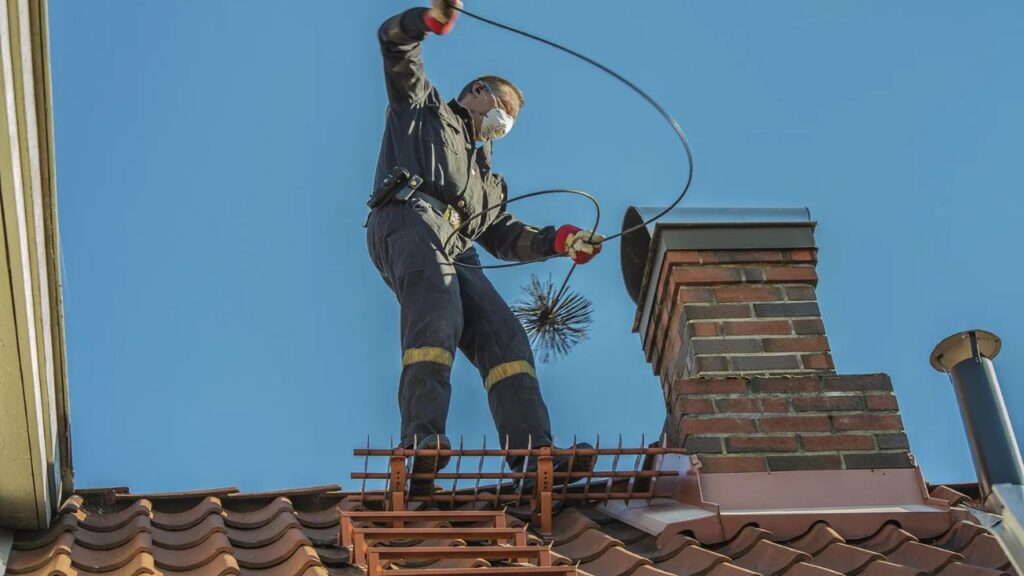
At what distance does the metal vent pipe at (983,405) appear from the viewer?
10.2 feet

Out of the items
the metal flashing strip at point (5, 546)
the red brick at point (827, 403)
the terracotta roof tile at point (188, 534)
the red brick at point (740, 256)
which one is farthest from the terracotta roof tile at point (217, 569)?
the red brick at point (740, 256)

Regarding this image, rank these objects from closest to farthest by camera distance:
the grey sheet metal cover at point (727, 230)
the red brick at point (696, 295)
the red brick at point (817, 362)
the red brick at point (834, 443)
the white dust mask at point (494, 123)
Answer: the red brick at point (834, 443)
the red brick at point (817, 362)
the red brick at point (696, 295)
the grey sheet metal cover at point (727, 230)
the white dust mask at point (494, 123)

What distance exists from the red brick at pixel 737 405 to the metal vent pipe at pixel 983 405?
1.34 metres

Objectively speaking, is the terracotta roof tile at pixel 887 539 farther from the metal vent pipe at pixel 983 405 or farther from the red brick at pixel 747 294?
the red brick at pixel 747 294

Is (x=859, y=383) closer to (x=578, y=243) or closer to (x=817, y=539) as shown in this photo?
(x=817, y=539)

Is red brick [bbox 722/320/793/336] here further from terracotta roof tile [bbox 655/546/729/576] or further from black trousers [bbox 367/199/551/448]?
terracotta roof tile [bbox 655/546/729/576]

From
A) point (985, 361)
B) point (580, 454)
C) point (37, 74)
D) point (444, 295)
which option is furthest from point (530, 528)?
point (37, 74)

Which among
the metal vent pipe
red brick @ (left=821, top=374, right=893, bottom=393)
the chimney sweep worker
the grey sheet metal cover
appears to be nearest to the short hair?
the chimney sweep worker

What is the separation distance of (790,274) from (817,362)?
0.44 m

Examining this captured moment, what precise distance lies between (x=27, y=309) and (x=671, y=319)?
2.64 metres

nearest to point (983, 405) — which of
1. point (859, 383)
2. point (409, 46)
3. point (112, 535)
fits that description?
point (859, 383)

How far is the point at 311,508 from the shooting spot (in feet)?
15.6

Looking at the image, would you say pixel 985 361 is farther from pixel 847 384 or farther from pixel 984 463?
pixel 847 384

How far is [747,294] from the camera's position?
518cm
